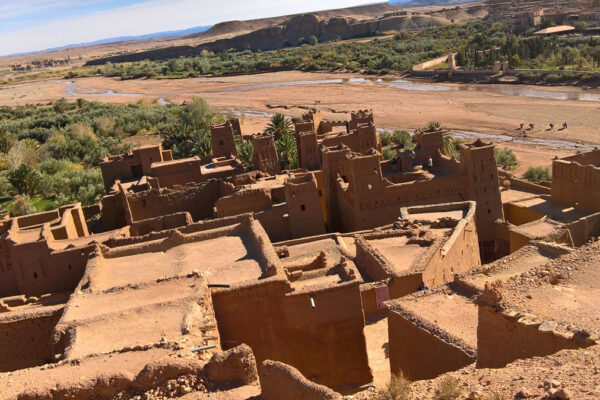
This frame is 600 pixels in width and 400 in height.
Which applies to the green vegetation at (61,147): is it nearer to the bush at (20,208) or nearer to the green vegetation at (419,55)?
the bush at (20,208)

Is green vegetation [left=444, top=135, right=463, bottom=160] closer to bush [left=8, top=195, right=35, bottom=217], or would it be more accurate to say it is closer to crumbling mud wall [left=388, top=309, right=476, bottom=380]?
crumbling mud wall [left=388, top=309, right=476, bottom=380]

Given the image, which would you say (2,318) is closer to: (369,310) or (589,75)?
(369,310)

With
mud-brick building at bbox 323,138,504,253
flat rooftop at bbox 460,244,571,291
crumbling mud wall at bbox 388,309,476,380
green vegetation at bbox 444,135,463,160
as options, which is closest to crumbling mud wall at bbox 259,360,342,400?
crumbling mud wall at bbox 388,309,476,380

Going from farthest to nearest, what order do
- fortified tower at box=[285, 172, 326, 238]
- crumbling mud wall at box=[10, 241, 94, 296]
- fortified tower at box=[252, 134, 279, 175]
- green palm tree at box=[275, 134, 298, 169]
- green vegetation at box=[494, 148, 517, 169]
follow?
green vegetation at box=[494, 148, 517, 169] → green palm tree at box=[275, 134, 298, 169] → fortified tower at box=[252, 134, 279, 175] → fortified tower at box=[285, 172, 326, 238] → crumbling mud wall at box=[10, 241, 94, 296]

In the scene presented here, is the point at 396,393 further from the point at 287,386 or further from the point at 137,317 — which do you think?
the point at 137,317

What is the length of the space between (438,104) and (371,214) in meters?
36.6

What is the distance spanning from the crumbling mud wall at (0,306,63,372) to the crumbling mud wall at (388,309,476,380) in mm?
6831

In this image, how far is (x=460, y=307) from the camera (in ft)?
34.5

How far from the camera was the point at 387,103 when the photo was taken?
55469 mm

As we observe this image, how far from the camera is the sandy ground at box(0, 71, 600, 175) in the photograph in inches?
1599

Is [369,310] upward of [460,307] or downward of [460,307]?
downward

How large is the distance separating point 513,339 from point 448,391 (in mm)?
2267

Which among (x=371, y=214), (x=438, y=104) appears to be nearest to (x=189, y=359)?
(x=371, y=214)

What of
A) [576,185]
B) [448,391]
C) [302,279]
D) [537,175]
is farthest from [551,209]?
[448,391]
